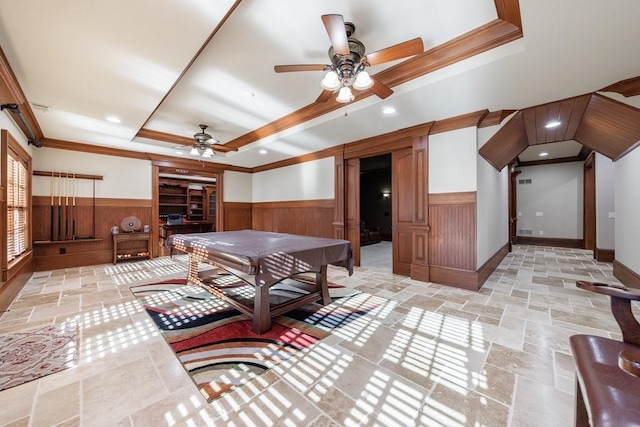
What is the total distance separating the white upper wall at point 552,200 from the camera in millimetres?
7695

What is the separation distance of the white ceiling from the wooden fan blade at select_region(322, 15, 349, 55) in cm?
32

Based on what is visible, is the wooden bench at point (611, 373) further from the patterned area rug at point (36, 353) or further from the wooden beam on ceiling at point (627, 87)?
the patterned area rug at point (36, 353)

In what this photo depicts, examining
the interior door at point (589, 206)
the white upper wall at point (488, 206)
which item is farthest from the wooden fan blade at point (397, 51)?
the interior door at point (589, 206)

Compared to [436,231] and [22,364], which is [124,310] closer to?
[22,364]

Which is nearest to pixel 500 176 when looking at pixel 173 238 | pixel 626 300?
pixel 626 300

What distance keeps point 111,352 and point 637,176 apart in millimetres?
6600

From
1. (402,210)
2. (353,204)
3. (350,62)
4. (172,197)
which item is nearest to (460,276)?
(402,210)

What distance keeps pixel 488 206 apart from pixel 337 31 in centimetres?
416

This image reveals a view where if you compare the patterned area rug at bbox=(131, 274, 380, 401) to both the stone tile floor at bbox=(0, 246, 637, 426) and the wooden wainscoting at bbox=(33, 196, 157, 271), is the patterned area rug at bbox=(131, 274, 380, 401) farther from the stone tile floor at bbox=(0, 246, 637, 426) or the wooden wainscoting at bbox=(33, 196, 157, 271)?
the wooden wainscoting at bbox=(33, 196, 157, 271)

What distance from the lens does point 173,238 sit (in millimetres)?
3902

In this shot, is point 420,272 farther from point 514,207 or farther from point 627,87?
point 514,207

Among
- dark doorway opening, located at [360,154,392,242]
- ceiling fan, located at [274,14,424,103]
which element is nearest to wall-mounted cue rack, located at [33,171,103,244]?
ceiling fan, located at [274,14,424,103]

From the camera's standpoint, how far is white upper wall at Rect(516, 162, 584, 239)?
7.70 meters

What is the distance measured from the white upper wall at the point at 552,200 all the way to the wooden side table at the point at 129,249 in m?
11.3
